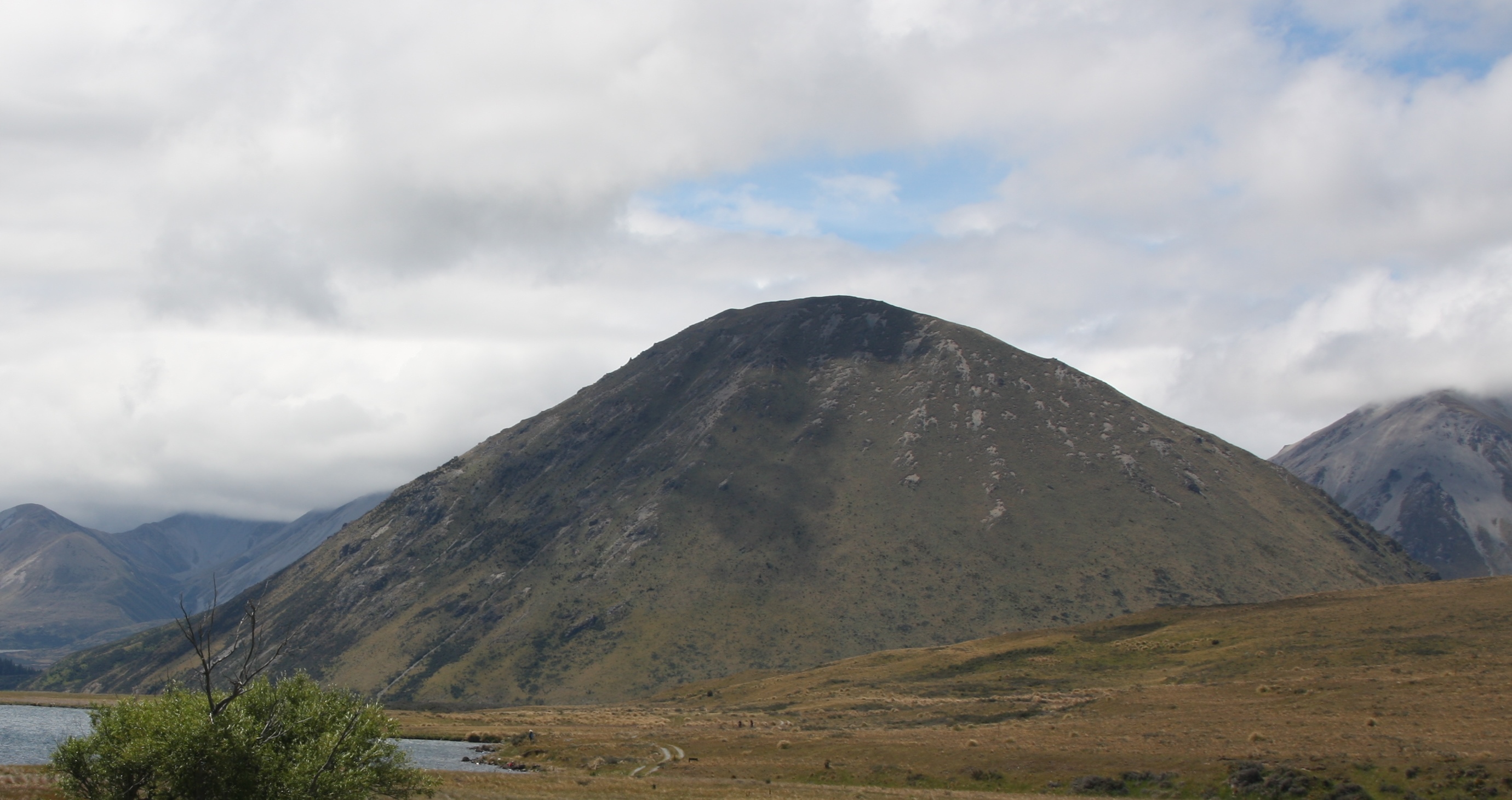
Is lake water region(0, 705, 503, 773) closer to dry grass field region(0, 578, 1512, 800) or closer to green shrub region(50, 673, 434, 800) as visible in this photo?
dry grass field region(0, 578, 1512, 800)

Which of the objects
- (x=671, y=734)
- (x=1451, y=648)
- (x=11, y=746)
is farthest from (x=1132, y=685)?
(x=11, y=746)

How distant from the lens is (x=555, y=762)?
9369 cm

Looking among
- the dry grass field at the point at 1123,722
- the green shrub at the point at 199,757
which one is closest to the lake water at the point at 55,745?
the dry grass field at the point at 1123,722

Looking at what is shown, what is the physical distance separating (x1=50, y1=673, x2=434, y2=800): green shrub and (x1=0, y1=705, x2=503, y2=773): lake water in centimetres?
1144

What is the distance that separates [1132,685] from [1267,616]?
136ft

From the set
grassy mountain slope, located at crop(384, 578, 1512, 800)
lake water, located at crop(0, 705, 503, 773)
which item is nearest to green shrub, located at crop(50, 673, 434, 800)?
lake water, located at crop(0, 705, 503, 773)

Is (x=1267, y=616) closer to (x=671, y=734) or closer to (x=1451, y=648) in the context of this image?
(x=1451, y=648)

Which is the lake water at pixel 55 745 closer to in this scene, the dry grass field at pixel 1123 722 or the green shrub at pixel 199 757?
the dry grass field at pixel 1123 722

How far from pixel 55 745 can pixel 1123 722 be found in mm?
88530

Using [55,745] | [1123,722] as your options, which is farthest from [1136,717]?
[55,745]

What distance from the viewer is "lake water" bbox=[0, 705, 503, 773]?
90.6 metres

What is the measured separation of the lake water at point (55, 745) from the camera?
90.6m

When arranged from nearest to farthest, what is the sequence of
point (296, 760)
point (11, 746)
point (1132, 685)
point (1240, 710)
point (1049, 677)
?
point (296, 760) < point (1240, 710) < point (11, 746) < point (1132, 685) < point (1049, 677)

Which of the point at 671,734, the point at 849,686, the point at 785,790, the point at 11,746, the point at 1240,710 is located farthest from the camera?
the point at 849,686
